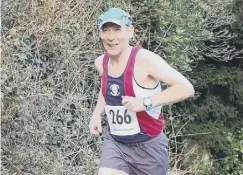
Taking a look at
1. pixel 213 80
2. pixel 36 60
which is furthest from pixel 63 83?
pixel 213 80

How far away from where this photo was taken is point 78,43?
23.2 feet

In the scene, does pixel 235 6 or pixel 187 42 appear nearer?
pixel 187 42

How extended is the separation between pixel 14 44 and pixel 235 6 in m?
4.51

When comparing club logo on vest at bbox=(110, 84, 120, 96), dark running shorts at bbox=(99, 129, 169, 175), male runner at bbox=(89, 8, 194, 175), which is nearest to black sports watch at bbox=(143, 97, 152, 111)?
male runner at bbox=(89, 8, 194, 175)

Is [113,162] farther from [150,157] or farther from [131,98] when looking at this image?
[131,98]

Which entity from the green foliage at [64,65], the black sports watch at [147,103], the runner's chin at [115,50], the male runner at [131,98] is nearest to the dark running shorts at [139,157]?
the male runner at [131,98]

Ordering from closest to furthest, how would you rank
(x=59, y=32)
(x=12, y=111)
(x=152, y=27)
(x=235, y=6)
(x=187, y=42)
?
(x=12, y=111) < (x=59, y=32) < (x=152, y=27) < (x=187, y=42) < (x=235, y=6)

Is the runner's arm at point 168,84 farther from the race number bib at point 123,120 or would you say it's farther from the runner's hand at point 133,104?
the race number bib at point 123,120

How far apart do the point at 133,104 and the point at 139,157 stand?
1.80 feet

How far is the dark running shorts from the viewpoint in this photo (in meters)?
4.22

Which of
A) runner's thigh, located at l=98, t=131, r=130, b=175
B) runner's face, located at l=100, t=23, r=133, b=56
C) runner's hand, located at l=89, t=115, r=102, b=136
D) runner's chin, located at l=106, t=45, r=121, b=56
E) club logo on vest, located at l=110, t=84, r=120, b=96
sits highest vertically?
runner's face, located at l=100, t=23, r=133, b=56

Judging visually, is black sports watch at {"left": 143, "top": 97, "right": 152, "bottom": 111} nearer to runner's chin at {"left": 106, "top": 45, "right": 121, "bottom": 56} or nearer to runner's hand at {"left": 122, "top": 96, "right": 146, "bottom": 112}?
runner's hand at {"left": 122, "top": 96, "right": 146, "bottom": 112}

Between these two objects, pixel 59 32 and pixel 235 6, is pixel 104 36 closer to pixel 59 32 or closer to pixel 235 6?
pixel 59 32

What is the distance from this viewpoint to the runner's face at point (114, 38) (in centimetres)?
411
